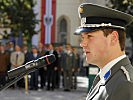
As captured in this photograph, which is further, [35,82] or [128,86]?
[35,82]

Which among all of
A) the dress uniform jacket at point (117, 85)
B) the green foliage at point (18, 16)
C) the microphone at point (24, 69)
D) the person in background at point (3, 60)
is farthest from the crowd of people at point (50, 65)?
the dress uniform jacket at point (117, 85)

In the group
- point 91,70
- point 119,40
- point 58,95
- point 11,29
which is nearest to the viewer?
point 119,40

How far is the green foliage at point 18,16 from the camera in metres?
22.5

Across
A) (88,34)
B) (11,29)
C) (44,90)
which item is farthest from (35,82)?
(88,34)

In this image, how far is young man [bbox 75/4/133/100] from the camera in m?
2.00

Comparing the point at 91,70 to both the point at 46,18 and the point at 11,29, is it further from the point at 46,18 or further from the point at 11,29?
the point at 46,18

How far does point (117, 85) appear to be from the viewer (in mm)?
1948

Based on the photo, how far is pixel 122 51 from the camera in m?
2.11

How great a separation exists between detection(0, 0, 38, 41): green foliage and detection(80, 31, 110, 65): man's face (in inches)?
789

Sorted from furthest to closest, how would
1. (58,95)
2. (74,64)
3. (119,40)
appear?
(74,64)
(58,95)
(119,40)

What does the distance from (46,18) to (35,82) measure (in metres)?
16.9

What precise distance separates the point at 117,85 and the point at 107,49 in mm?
228

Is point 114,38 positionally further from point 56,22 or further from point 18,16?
point 56,22

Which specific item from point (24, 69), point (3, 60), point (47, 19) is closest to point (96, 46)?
point (24, 69)
